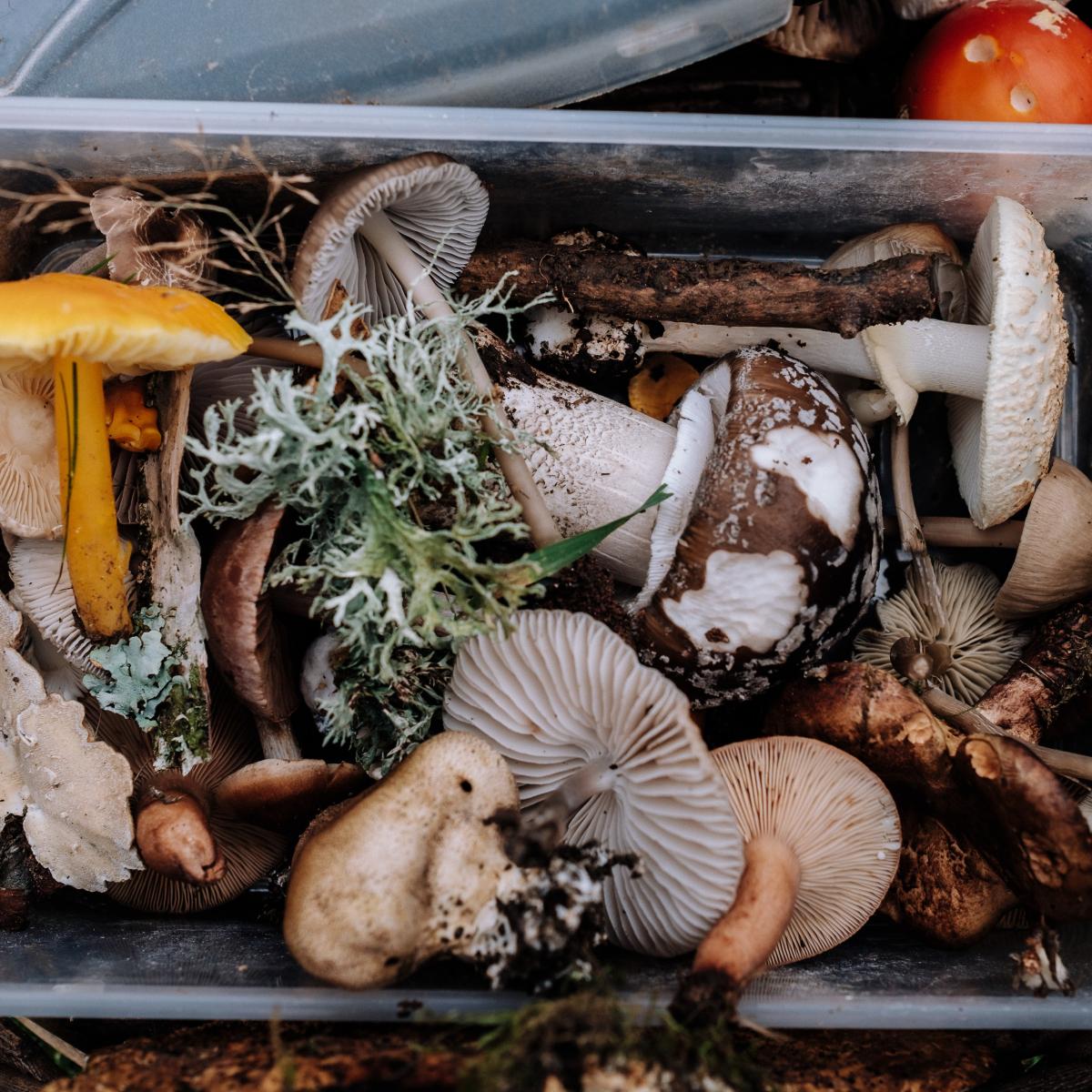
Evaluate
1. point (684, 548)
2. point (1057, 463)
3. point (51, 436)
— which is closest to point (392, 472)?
point (684, 548)

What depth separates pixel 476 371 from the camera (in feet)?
4.58

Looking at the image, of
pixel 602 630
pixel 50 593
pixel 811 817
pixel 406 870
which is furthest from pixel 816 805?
pixel 50 593

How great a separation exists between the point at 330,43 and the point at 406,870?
121cm

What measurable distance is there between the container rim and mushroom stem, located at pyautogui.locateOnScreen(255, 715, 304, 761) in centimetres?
86

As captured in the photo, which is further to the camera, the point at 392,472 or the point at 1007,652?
the point at 1007,652

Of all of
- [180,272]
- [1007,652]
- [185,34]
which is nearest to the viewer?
[180,272]

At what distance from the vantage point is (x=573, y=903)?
114 centimetres

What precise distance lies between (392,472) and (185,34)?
812 millimetres

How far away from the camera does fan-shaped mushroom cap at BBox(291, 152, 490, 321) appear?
1240mm

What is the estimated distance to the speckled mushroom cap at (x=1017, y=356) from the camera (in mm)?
1304

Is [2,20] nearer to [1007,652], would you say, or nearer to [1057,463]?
[1057,463]

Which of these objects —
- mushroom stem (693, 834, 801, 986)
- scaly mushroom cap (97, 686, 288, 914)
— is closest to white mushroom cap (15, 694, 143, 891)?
scaly mushroom cap (97, 686, 288, 914)

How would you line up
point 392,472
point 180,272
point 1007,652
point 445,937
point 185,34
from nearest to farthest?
point 445,937
point 392,472
point 180,272
point 185,34
point 1007,652

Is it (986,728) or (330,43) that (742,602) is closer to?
(986,728)
